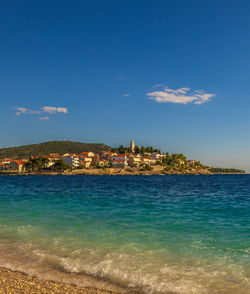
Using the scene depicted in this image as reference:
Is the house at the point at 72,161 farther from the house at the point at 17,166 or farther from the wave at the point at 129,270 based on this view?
the wave at the point at 129,270

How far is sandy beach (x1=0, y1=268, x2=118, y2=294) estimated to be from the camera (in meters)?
6.56

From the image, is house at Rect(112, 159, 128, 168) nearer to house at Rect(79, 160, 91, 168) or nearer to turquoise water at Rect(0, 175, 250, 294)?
house at Rect(79, 160, 91, 168)

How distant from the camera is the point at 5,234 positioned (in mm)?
12773

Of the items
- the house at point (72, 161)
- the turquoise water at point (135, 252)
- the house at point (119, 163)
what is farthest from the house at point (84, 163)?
the turquoise water at point (135, 252)

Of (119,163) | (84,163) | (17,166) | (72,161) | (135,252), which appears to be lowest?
(17,166)

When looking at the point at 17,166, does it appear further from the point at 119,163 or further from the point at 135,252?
the point at 135,252

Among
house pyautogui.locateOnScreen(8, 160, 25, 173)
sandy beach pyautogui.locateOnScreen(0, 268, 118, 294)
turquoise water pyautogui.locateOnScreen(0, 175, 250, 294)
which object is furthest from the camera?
house pyautogui.locateOnScreen(8, 160, 25, 173)

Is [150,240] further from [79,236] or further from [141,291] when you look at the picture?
[141,291]

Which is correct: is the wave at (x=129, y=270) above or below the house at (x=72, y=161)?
below

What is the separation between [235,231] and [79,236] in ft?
28.3

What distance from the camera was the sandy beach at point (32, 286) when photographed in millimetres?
6559

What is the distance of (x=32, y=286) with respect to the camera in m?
6.85

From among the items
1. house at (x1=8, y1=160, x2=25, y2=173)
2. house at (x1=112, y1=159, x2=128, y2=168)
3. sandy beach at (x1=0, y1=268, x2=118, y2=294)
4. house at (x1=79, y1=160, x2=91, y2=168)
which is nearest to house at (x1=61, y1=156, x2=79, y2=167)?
house at (x1=79, y1=160, x2=91, y2=168)

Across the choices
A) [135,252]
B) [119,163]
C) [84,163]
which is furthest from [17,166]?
[135,252]
